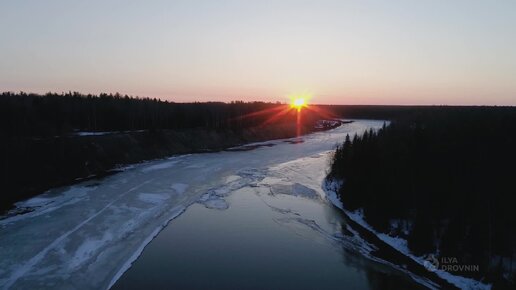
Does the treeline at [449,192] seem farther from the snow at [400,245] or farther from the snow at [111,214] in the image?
the snow at [111,214]

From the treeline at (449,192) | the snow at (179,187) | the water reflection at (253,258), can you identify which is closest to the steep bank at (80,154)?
the snow at (179,187)

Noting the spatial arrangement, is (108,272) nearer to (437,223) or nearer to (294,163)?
(437,223)

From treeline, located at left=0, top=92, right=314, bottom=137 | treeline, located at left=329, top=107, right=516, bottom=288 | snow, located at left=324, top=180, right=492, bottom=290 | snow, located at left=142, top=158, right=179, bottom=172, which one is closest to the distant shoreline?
snow, located at left=142, top=158, right=179, bottom=172

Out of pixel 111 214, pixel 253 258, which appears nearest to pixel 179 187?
pixel 111 214

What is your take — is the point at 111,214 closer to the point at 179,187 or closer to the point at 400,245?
the point at 179,187

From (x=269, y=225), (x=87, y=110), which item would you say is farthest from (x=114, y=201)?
(x=87, y=110)

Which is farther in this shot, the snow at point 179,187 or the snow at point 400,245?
the snow at point 179,187
